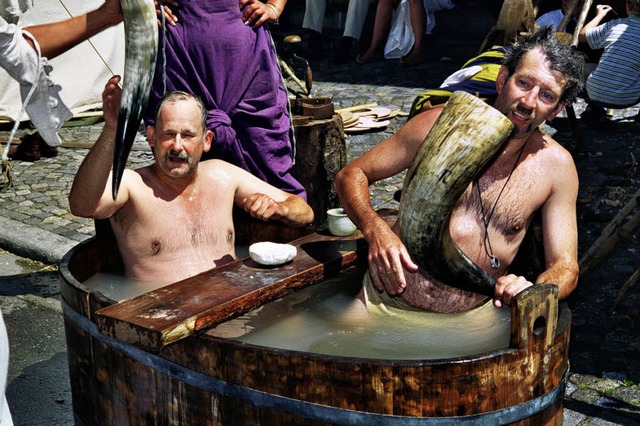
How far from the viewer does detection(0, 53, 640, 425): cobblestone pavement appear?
4504 mm

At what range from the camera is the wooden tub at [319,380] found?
2.66 m

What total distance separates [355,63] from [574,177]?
345 inches

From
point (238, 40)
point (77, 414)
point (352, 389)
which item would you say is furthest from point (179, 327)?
point (238, 40)

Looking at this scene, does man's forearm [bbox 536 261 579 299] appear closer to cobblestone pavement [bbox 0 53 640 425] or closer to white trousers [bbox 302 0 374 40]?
cobblestone pavement [bbox 0 53 640 425]

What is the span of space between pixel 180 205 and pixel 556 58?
1.74 metres

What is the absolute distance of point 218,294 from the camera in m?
3.19

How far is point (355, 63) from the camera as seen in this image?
40.5 feet

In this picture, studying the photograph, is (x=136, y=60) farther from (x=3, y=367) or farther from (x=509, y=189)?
(x=509, y=189)

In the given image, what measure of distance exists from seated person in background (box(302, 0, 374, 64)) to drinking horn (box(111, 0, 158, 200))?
9.62 m

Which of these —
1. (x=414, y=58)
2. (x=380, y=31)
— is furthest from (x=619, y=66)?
(x=380, y=31)

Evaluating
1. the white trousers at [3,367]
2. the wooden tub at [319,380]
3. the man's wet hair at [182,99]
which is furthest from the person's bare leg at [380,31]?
the white trousers at [3,367]

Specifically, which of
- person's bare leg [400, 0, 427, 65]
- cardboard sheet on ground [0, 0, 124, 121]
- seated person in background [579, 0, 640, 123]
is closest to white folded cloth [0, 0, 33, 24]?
seated person in background [579, 0, 640, 123]

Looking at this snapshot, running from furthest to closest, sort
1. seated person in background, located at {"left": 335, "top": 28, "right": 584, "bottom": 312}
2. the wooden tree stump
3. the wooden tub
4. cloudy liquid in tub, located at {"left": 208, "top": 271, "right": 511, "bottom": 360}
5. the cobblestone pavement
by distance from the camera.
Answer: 1. the wooden tree stump
2. the cobblestone pavement
3. seated person in background, located at {"left": 335, "top": 28, "right": 584, "bottom": 312}
4. cloudy liquid in tub, located at {"left": 208, "top": 271, "right": 511, "bottom": 360}
5. the wooden tub

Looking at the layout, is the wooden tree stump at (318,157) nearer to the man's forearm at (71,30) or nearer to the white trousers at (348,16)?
the man's forearm at (71,30)
